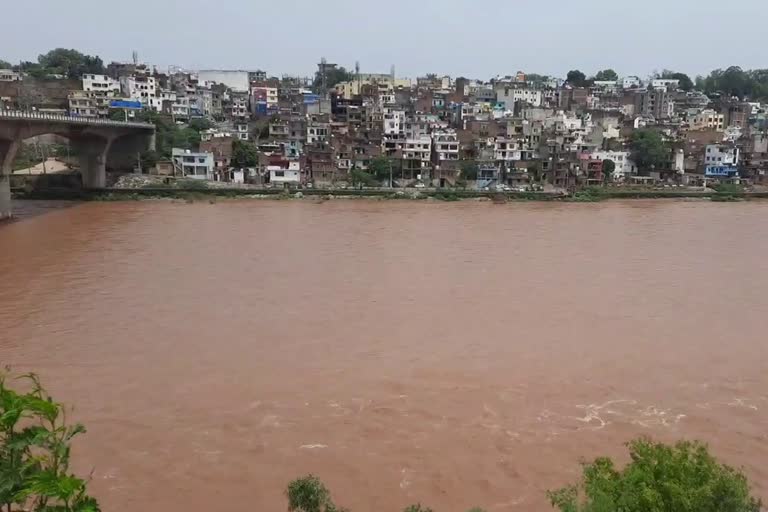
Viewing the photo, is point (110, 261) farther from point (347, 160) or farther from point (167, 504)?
point (347, 160)

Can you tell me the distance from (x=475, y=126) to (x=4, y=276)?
752 inches

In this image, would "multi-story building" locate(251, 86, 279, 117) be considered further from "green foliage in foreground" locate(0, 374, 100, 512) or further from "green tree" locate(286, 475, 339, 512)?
"green foliage in foreground" locate(0, 374, 100, 512)

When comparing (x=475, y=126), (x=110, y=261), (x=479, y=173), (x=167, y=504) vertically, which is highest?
(x=475, y=126)

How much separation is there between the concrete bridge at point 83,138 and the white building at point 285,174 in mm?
5057

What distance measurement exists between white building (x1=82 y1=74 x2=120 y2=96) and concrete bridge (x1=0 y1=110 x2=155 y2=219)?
663 centimetres

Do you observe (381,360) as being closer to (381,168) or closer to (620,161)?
(381,168)

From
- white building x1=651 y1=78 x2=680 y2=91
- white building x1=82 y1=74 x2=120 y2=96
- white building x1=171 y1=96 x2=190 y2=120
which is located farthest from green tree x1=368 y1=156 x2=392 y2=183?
white building x1=651 y1=78 x2=680 y2=91

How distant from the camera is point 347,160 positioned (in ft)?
77.7

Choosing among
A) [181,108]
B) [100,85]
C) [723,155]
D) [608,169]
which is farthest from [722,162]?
[100,85]

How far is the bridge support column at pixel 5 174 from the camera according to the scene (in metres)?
16.8

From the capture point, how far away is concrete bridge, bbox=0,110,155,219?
16781 millimetres

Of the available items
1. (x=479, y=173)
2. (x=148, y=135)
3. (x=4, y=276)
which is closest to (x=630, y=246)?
(x=479, y=173)

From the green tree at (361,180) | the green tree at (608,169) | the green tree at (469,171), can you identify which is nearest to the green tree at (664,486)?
the green tree at (361,180)

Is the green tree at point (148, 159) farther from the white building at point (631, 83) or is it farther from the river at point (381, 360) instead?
the white building at point (631, 83)
